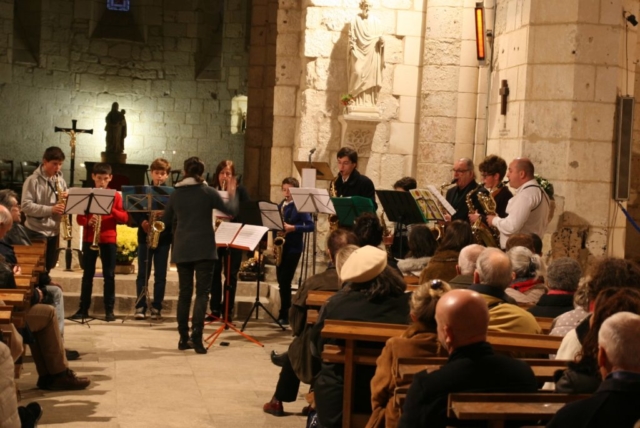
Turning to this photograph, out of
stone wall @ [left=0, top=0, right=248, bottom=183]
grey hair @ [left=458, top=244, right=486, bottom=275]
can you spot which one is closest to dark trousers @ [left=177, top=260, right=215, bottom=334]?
grey hair @ [left=458, top=244, right=486, bottom=275]

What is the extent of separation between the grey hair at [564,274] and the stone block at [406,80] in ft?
20.7

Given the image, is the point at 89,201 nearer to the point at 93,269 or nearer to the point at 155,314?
the point at 93,269

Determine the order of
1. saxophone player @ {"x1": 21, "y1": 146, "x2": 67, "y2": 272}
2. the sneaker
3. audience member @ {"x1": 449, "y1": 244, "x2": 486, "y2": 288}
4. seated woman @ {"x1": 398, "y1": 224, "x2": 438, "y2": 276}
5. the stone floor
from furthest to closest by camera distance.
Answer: the sneaker, saxophone player @ {"x1": 21, "y1": 146, "x2": 67, "y2": 272}, seated woman @ {"x1": 398, "y1": 224, "x2": 438, "y2": 276}, the stone floor, audience member @ {"x1": 449, "y1": 244, "x2": 486, "y2": 288}

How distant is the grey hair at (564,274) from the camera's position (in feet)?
15.4

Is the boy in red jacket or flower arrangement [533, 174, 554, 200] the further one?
the boy in red jacket

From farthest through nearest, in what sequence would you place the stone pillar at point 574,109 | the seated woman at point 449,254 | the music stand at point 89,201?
1. the stone pillar at point 574,109
2. the music stand at point 89,201
3. the seated woman at point 449,254

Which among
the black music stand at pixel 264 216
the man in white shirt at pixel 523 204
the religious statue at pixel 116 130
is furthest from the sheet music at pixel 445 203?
the religious statue at pixel 116 130

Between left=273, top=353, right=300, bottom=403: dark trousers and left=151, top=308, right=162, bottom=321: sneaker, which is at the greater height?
left=273, top=353, right=300, bottom=403: dark trousers

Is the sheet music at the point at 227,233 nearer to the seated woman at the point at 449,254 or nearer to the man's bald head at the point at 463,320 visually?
the seated woman at the point at 449,254

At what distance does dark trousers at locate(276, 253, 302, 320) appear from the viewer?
9.12m

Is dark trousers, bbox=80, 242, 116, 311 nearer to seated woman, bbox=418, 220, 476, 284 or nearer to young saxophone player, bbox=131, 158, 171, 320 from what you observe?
young saxophone player, bbox=131, 158, 171, 320

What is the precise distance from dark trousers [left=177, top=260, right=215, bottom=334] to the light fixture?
12.0 feet

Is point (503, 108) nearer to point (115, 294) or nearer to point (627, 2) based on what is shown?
point (627, 2)

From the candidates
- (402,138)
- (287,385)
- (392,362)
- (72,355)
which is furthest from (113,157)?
(392,362)
